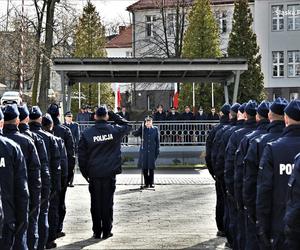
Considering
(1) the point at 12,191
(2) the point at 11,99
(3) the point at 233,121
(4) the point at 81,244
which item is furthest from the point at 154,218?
(2) the point at 11,99

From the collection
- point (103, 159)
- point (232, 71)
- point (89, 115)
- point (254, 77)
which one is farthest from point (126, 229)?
point (254, 77)

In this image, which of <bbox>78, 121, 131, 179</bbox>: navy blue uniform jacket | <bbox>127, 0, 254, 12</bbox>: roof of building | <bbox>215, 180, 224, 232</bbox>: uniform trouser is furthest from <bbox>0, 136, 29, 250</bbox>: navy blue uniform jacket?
<bbox>127, 0, 254, 12</bbox>: roof of building

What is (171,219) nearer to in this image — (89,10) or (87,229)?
(87,229)

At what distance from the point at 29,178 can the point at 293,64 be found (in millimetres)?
48542

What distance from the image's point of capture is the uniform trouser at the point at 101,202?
10.5 metres

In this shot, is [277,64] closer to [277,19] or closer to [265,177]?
[277,19]

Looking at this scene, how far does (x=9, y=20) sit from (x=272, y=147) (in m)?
33.4

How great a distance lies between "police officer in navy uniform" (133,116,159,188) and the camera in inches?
687

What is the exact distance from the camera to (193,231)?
11.1 metres

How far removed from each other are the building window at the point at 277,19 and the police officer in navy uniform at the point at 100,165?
45377mm

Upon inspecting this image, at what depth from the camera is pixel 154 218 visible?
12.5 metres

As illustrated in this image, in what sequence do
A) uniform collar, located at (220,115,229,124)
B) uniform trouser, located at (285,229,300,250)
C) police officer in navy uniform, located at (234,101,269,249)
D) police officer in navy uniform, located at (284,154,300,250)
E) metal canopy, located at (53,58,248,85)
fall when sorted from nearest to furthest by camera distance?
1. police officer in navy uniform, located at (284,154,300,250)
2. uniform trouser, located at (285,229,300,250)
3. police officer in navy uniform, located at (234,101,269,249)
4. uniform collar, located at (220,115,229,124)
5. metal canopy, located at (53,58,248,85)

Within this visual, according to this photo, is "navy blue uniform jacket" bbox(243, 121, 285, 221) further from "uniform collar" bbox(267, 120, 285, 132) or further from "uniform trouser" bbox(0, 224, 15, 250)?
"uniform trouser" bbox(0, 224, 15, 250)

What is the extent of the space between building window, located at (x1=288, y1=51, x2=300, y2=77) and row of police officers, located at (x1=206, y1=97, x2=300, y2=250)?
45246 millimetres
